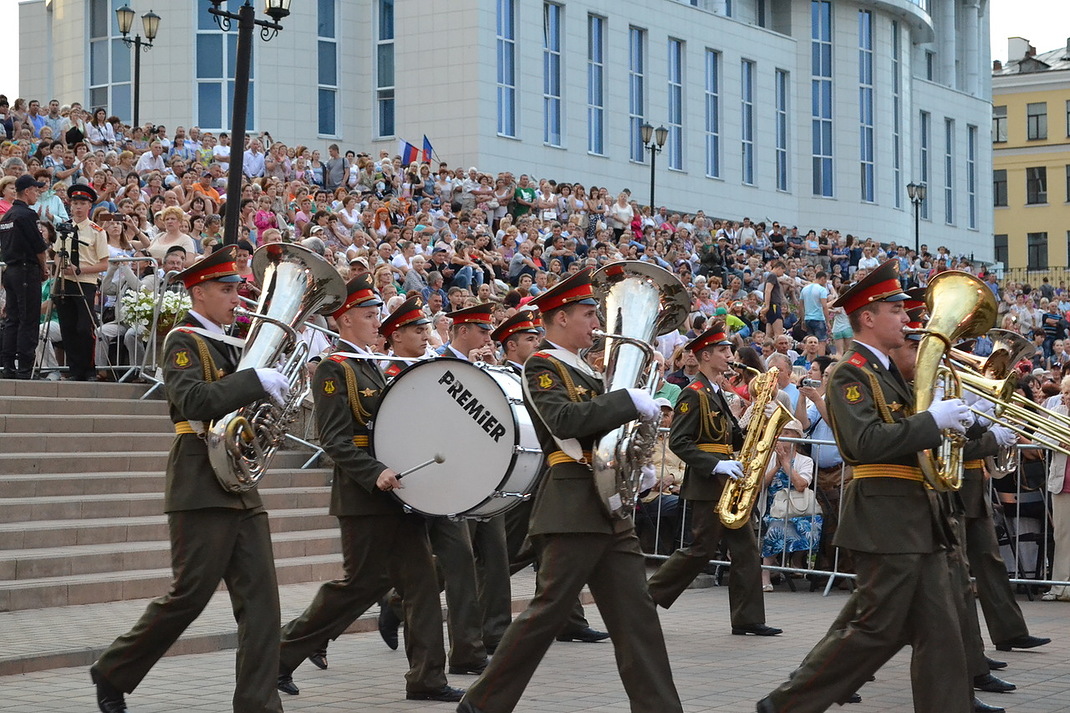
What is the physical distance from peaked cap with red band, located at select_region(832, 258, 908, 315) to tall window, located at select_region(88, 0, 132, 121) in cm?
3379

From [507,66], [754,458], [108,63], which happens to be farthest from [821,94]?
[754,458]

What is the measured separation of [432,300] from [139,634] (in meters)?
12.3

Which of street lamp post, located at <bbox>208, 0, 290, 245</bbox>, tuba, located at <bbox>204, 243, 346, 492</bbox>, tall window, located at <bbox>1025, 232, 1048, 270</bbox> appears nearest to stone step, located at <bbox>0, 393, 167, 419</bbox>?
street lamp post, located at <bbox>208, 0, 290, 245</bbox>

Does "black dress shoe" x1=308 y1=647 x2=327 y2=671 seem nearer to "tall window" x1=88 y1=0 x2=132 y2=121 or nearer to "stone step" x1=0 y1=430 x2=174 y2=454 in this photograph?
"stone step" x1=0 y1=430 x2=174 y2=454

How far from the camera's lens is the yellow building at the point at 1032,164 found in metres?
74.5

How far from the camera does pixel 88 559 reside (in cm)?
1111

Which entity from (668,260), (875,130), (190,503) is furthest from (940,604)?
(875,130)

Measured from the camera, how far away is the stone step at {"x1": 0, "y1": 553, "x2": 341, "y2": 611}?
1027 cm

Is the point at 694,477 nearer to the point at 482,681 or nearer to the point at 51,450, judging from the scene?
the point at 482,681

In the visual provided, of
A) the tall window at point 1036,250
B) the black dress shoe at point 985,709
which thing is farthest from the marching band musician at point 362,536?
the tall window at point 1036,250

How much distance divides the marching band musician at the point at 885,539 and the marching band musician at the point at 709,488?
358 cm

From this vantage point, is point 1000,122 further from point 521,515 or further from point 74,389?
point 521,515

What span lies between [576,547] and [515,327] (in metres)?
3.28

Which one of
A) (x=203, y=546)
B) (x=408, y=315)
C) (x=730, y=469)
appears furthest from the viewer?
(x=730, y=469)
